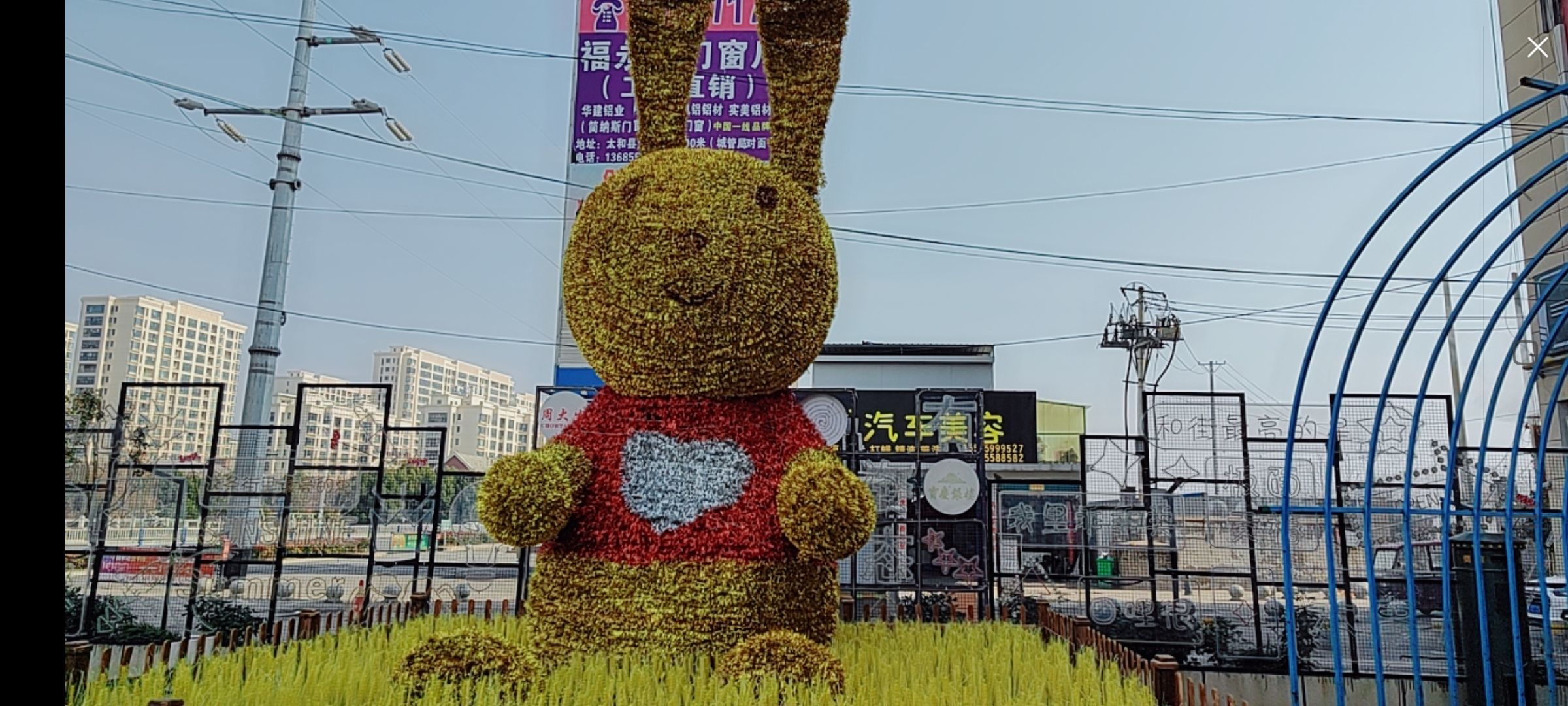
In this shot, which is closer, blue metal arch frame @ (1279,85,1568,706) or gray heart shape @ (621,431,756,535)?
blue metal arch frame @ (1279,85,1568,706)

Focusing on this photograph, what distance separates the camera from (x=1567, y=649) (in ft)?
22.0

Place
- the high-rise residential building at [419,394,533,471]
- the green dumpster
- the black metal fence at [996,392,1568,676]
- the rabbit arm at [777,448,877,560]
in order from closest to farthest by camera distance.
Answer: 1. the rabbit arm at [777,448,877,560]
2. the black metal fence at [996,392,1568,676]
3. the green dumpster
4. the high-rise residential building at [419,394,533,471]

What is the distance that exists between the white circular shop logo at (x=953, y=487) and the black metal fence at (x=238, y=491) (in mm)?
2924

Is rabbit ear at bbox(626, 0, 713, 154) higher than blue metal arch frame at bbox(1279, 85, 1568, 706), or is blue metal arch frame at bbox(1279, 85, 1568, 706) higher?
rabbit ear at bbox(626, 0, 713, 154)

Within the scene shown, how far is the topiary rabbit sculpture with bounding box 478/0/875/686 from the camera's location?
2969mm

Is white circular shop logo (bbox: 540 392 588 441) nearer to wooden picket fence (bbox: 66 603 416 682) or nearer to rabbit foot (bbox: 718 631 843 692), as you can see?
wooden picket fence (bbox: 66 603 416 682)

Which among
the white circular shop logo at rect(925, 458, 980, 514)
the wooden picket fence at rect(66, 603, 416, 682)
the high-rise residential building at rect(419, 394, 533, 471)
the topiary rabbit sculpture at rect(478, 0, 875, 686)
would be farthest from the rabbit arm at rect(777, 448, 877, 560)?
the high-rise residential building at rect(419, 394, 533, 471)

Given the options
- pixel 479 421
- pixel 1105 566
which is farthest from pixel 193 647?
pixel 1105 566

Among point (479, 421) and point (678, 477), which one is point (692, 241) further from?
point (479, 421)

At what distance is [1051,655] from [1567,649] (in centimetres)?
539

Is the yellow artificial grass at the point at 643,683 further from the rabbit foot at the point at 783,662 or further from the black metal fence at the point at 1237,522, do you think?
the black metal fence at the point at 1237,522

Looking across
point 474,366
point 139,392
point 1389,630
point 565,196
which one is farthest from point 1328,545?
point 474,366

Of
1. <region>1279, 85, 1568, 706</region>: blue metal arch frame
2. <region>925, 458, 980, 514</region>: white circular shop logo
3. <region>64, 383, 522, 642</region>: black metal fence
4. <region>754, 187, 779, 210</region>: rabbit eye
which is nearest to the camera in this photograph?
<region>1279, 85, 1568, 706</region>: blue metal arch frame
